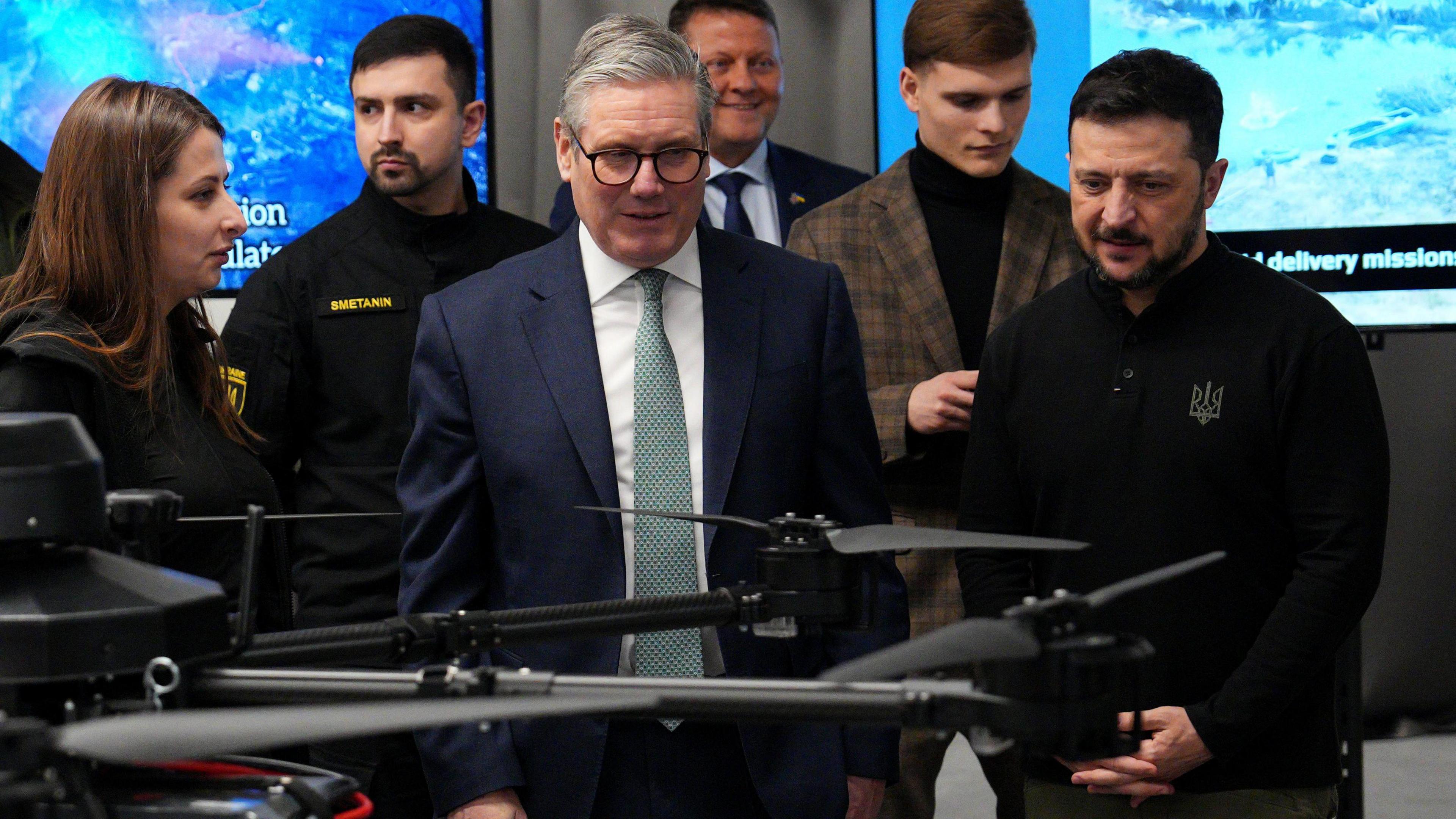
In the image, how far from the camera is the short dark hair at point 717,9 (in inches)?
128

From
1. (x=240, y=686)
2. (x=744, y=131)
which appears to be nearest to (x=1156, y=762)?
(x=240, y=686)

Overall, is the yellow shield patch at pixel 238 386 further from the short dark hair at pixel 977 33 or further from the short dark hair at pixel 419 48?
the short dark hair at pixel 977 33

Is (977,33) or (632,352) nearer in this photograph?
(632,352)

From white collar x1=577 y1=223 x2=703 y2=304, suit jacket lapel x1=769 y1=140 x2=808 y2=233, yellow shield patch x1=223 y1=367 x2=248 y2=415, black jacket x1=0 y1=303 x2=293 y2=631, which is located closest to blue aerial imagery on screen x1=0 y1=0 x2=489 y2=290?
suit jacket lapel x1=769 y1=140 x2=808 y2=233

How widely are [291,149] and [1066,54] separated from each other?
2.19 metres

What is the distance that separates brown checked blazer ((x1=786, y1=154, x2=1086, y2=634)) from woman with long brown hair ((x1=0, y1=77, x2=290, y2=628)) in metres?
1.10

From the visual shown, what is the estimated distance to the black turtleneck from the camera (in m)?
2.70

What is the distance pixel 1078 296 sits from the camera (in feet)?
6.88

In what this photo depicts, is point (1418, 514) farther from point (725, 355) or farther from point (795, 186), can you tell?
point (725, 355)

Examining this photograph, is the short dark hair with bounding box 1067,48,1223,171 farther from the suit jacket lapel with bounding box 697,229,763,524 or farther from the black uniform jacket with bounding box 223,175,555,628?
the black uniform jacket with bounding box 223,175,555,628

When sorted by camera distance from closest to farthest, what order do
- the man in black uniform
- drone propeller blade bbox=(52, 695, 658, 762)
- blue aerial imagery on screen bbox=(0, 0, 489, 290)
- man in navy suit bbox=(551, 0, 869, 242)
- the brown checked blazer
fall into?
drone propeller blade bbox=(52, 695, 658, 762) → the brown checked blazer → the man in black uniform → man in navy suit bbox=(551, 0, 869, 242) → blue aerial imagery on screen bbox=(0, 0, 489, 290)

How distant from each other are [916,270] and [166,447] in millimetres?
1334

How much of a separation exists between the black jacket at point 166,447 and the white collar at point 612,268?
541mm

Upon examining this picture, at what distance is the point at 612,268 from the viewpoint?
186 cm
